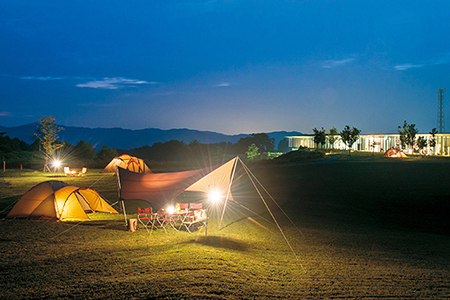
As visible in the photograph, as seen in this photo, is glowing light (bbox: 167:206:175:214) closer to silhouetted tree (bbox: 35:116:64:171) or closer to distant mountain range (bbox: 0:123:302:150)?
silhouetted tree (bbox: 35:116:64:171)

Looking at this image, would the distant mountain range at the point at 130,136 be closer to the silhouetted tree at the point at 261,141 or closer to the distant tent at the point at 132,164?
the silhouetted tree at the point at 261,141

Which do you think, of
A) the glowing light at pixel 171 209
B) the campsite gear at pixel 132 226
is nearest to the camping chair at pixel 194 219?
the glowing light at pixel 171 209

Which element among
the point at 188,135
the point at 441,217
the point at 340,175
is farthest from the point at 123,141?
the point at 441,217

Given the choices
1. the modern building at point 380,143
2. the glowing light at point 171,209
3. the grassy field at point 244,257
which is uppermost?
the modern building at point 380,143

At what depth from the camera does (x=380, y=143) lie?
46.2 metres

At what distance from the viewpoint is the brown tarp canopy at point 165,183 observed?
875 cm

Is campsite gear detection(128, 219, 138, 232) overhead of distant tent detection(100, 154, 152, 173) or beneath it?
Result: beneath

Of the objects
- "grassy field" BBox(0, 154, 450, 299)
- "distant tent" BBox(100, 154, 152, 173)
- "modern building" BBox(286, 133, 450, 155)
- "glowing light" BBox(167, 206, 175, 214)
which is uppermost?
"modern building" BBox(286, 133, 450, 155)

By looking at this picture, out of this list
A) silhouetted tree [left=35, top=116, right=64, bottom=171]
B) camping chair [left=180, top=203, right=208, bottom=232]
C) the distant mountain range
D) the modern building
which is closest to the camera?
camping chair [left=180, top=203, right=208, bottom=232]

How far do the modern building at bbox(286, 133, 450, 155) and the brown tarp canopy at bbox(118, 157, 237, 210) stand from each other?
1474 inches

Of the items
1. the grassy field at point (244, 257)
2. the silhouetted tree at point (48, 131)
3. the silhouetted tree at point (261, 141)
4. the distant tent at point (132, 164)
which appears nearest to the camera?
the grassy field at point (244, 257)

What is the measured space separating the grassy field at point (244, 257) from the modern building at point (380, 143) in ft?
110

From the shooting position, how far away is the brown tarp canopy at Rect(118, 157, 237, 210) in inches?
344

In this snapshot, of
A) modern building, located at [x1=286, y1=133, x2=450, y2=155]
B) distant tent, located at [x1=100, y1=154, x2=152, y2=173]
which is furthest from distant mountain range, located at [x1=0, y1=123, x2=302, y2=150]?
distant tent, located at [x1=100, y1=154, x2=152, y2=173]
